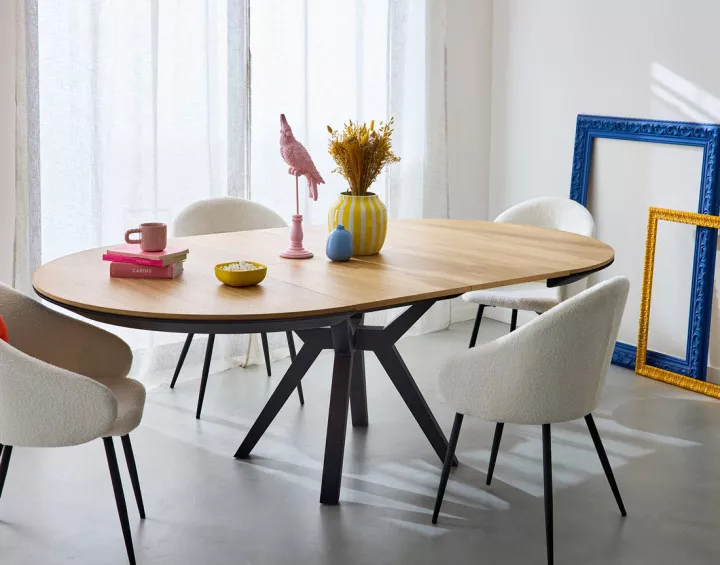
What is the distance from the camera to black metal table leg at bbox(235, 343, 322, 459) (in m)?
3.27

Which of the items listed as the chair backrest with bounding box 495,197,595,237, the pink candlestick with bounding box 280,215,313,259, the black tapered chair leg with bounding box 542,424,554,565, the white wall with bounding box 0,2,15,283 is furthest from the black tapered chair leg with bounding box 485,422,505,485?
the white wall with bounding box 0,2,15,283

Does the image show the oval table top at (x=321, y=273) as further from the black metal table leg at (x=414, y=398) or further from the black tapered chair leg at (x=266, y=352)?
the black tapered chair leg at (x=266, y=352)

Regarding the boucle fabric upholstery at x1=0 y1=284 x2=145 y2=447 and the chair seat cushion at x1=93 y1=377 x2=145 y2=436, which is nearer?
the boucle fabric upholstery at x1=0 y1=284 x2=145 y2=447

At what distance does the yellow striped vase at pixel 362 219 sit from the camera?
315 centimetres

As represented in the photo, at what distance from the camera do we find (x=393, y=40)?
16.3ft

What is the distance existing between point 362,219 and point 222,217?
1.01 m

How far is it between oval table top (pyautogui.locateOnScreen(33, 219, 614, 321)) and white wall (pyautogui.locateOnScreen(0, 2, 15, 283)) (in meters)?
0.85

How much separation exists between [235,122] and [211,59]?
0.32 metres

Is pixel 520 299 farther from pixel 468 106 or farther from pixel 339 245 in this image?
pixel 468 106

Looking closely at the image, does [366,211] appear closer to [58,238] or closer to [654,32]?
[58,238]

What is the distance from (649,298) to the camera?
14.7 feet

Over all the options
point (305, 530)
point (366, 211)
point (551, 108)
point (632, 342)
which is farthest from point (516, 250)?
point (551, 108)

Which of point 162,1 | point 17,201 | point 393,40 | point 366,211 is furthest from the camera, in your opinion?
point 393,40

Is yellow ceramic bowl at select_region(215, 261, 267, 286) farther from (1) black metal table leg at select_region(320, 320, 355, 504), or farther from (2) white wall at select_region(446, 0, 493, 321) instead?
(2) white wall at select_region(446, 0, 493, 321)
